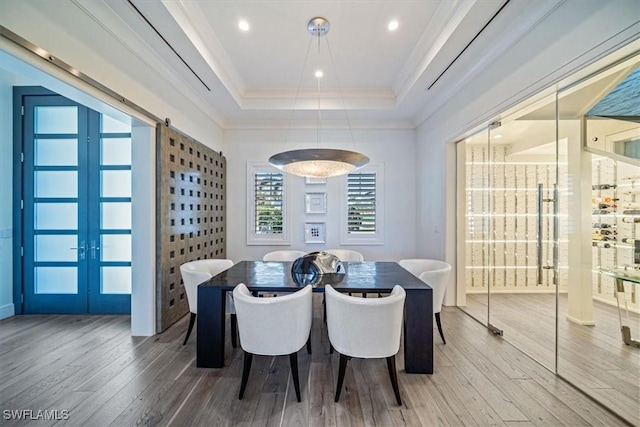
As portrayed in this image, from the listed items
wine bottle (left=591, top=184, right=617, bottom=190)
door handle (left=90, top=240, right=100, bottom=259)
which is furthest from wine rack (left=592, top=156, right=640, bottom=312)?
door handle (left=90, top=240, right=100, bottom=259)

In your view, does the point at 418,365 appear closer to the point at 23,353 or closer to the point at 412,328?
the point at 412,328

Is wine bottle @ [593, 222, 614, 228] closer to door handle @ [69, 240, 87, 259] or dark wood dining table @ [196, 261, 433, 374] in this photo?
dark wood dining table @ [196, 261, 433, 374]

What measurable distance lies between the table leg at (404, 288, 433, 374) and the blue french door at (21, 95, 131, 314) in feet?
12.2

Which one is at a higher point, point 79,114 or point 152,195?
point 79,114

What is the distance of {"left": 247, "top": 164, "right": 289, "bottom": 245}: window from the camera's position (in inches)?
196

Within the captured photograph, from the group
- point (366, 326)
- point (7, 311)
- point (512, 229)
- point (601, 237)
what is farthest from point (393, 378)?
point (7, 311)

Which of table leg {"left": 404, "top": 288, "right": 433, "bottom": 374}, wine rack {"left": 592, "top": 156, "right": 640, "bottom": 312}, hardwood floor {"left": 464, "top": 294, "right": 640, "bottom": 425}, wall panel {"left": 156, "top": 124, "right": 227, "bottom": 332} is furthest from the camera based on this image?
wall panel {"left": 156, "top": 124, "right": 227, "bottom": 332}

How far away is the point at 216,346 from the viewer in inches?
92.5

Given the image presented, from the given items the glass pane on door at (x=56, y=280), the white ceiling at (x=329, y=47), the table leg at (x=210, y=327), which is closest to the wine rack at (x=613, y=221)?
the white ceiling at (x=329, y=47)

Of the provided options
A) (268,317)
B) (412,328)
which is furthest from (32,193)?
(412,328)

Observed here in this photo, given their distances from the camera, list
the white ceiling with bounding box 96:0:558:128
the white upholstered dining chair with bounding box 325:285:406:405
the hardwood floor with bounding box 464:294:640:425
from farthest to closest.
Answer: the white ceiling with bounding box 96:0:558:128 → the hardwood floor with bounding box 464:294:640:425 → the white upholstered dining chair with bounding box 325:285:406:405

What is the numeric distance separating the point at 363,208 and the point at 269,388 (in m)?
3.49

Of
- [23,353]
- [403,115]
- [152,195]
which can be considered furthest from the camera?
[403,115]

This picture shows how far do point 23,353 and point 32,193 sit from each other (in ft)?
7.24
